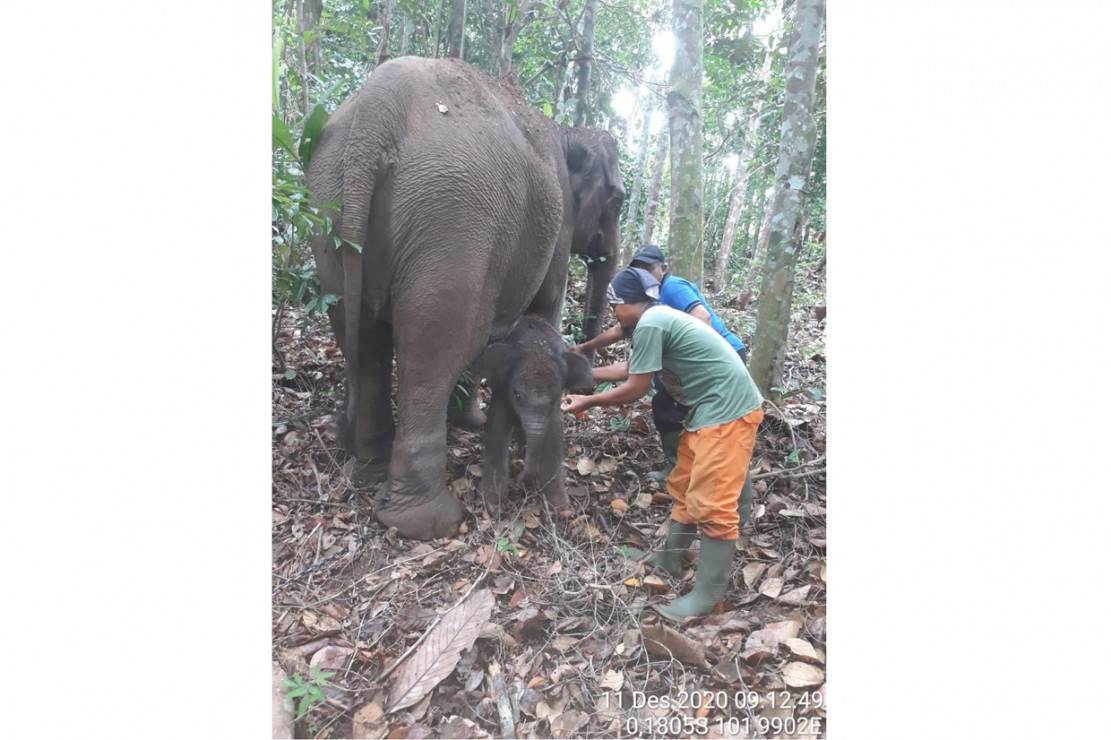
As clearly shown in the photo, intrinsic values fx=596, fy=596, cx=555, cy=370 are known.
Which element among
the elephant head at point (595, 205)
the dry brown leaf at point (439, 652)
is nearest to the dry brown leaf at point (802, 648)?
the dry brown leaf at point (439, 652)

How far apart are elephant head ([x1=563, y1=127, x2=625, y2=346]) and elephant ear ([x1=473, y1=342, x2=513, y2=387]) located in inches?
60.1

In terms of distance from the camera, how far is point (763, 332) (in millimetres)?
3867

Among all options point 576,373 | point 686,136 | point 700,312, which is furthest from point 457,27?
point 576,373

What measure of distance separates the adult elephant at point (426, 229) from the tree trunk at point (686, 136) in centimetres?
127

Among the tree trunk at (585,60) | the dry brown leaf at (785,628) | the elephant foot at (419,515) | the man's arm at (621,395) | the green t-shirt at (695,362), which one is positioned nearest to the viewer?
the dry brown leaf at (785,628)

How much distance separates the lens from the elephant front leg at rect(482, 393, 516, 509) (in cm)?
334

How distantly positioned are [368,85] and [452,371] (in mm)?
1424

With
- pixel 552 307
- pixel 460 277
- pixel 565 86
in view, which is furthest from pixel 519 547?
pixel 565 86

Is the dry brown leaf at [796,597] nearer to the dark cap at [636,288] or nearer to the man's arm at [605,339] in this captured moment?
the dark cap at [636,288]

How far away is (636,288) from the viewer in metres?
3.05

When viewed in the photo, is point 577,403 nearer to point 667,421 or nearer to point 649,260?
point 667,421

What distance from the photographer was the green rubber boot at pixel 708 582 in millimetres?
2529

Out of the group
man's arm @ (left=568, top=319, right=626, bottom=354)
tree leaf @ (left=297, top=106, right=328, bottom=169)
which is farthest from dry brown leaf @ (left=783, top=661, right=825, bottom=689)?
tree leaf @ (left=297, top=106, right=328, bottom=169)

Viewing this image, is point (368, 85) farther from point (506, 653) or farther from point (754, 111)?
point (754, 111)
